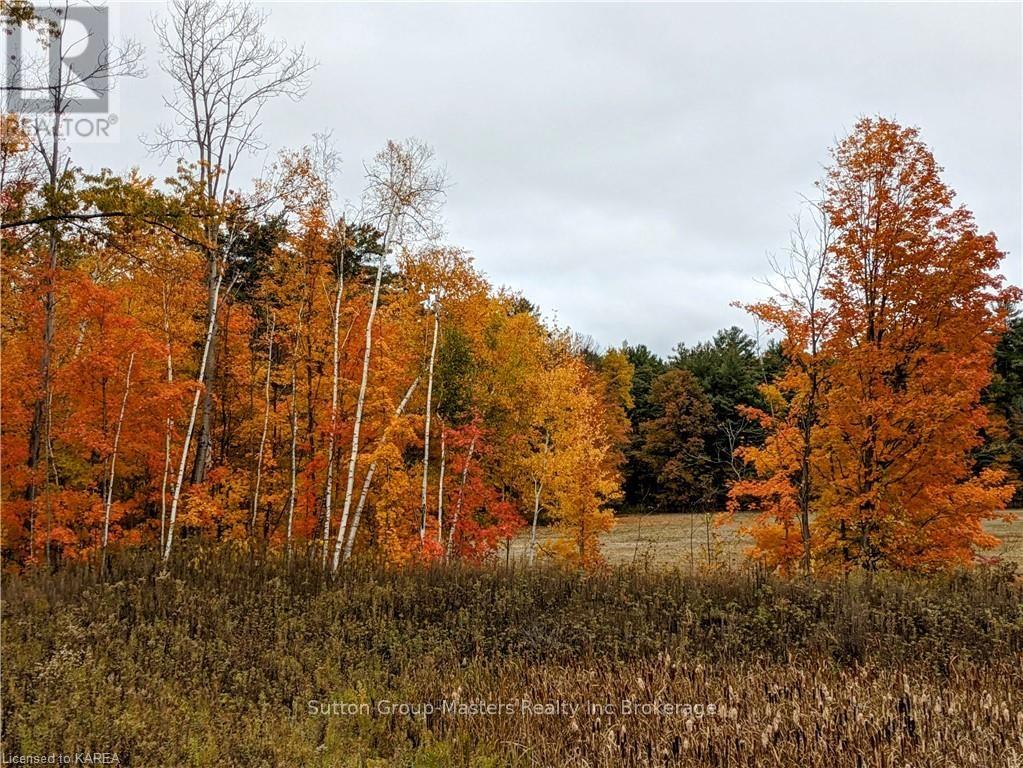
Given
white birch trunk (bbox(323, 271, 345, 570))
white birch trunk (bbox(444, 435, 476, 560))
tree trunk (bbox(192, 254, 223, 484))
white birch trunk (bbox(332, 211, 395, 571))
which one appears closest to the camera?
white birch trunk (bbox(332, 211, 395, 571))

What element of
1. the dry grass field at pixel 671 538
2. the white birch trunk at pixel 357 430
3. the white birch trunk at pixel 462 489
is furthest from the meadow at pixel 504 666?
the dry grass field at pixel 671 538

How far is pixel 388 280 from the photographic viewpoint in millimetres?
20875

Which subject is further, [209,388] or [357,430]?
[209,388]

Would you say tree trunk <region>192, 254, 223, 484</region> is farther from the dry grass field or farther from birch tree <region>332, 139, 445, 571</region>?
the dry grass field

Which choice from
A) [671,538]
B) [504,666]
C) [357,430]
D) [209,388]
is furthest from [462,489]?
[671,538]

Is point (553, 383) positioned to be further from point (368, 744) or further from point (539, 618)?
point (368, 744)

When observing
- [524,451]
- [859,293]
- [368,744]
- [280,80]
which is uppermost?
[280,80]

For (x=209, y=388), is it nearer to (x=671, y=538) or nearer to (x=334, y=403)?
(x=334, y=403)

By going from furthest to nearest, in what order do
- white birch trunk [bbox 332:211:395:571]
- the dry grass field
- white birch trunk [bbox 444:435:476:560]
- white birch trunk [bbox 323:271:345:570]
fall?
1. the dry grass field
2. white birch trunk [bbox 444:435:476:560]
3. white birch trunk [bbox 323:271:345:570]
4. white birch trunk [bbox 332:211:395:571]

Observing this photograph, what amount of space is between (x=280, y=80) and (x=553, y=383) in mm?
12696

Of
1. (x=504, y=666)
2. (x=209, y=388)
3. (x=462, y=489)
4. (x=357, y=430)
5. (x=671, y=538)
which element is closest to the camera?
(x=504, y=666)

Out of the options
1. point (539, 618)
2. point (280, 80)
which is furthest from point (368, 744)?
point (280, 80)

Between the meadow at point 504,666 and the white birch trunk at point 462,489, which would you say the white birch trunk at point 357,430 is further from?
the white birch trunk at point 462,489

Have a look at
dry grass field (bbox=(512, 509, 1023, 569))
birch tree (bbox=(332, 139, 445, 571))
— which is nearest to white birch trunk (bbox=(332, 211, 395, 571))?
birch tree (bbox=(332, 139, 445, 571))
